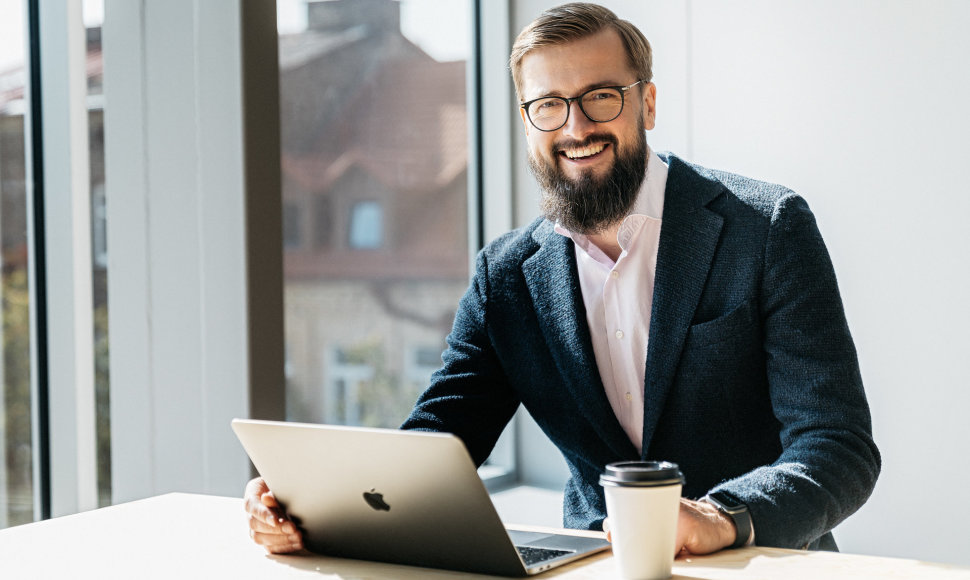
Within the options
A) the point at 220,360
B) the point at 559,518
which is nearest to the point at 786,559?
the point at 220,360

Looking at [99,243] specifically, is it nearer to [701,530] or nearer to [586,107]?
[586,107]

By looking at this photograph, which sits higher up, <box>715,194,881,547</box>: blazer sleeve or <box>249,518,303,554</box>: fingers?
<box>715,194,881,547</box>: blazer sleeve

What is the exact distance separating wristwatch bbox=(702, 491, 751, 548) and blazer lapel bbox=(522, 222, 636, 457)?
517 mm

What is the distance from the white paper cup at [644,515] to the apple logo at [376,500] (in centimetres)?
27

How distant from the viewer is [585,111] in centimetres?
191

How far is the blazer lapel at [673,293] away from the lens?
1.79m

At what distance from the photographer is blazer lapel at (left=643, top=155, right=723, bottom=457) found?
5.89 feet

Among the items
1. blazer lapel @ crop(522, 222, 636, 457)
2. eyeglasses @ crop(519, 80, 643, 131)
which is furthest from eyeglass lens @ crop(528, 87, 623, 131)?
blazer lapel @ crop(522, 222, 636, 457)

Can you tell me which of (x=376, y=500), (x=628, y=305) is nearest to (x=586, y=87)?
(x=628, y=305)

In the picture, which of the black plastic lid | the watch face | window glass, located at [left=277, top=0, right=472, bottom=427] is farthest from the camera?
window glass, located at [left=277, top=0, right=472, bottom=427]

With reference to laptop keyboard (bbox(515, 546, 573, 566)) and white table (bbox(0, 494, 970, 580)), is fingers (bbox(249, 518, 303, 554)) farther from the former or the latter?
laptop keyboard (bbox(515, 546, 573, 566))

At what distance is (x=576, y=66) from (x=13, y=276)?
1261 millimetres

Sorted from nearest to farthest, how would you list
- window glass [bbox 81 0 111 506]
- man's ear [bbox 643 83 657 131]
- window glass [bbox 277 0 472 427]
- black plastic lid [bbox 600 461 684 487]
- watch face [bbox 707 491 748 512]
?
black plastic lid [bbox 600 461 684 487] → watch face [bbox 707 491 748 512] → man's ear [bbox 643 83 657 131] → window glass [bbox 81 0 111 506] → window glass [bbox 277 0 472 427]

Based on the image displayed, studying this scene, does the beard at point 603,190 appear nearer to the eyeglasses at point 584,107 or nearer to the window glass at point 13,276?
the eyeglasses at point 584,107
